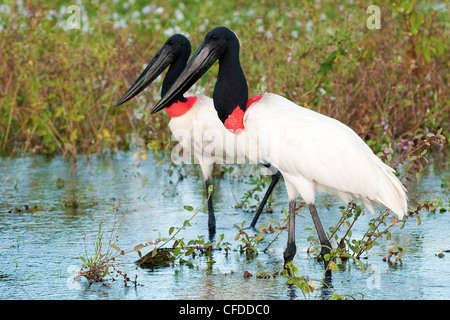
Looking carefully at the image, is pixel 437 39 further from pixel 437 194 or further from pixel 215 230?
pixel 215 230

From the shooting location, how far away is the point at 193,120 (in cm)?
618

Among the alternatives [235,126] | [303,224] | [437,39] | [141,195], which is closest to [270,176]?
[303,224]

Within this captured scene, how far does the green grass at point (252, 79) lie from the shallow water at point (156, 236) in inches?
18.5

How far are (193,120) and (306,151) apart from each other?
1473mm

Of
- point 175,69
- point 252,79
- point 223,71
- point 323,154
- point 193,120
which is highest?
point 252,79

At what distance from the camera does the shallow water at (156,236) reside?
4.56m

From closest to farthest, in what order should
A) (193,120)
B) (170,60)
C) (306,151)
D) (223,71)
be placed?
1. (306,151)
2. (223,71)
3. (193,120)
4. (170,60)

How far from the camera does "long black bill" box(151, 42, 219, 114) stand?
529 cm

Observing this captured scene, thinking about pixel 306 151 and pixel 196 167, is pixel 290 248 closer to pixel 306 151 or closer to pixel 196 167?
pixel 306 151

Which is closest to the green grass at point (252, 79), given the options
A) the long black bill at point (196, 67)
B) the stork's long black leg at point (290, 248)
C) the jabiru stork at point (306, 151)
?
the long black bill at point (196, 67)

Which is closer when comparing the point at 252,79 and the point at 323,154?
the point at 323,154

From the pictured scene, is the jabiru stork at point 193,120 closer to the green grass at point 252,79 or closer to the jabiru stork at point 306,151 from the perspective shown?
the jabiru stork at point 306,151

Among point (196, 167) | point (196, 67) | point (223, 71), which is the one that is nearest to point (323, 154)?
point (223, 71)

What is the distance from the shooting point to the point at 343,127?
5.04 metres
